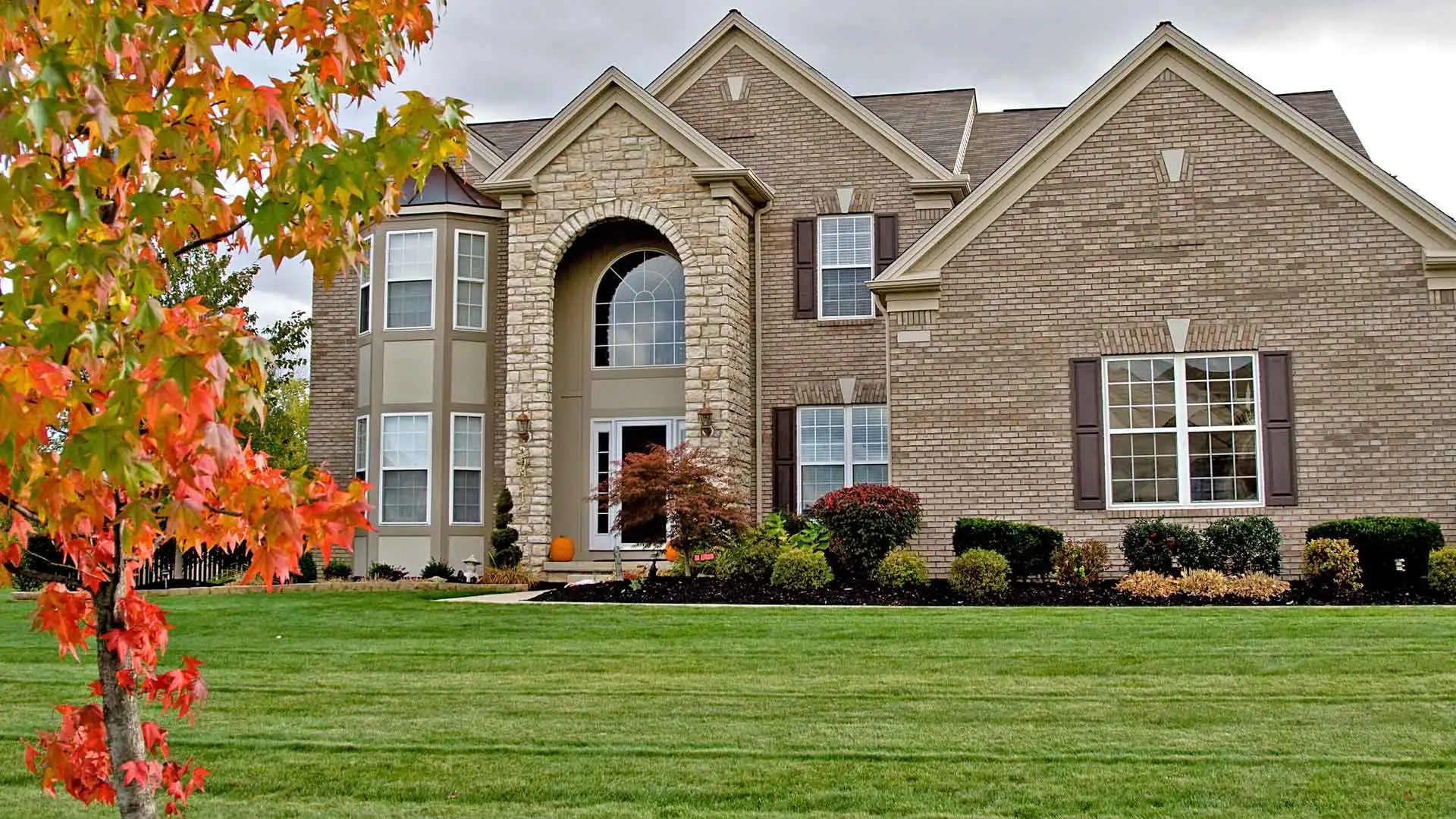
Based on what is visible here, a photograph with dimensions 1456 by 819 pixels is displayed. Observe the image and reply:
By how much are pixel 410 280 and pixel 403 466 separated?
2.93m

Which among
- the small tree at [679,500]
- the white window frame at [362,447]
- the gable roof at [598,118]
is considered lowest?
the small tree at [679,500]

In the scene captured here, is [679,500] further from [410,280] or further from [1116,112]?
[410,280]

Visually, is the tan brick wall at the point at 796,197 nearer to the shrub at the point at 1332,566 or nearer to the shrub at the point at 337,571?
the shrub at the point at 337,571

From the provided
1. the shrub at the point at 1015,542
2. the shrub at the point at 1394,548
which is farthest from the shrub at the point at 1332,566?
the shrub at the point at 1015,542

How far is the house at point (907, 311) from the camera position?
15.9m

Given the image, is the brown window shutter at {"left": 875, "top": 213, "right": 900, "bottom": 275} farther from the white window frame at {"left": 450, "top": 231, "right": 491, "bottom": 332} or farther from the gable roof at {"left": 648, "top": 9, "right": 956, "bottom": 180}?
the white window frame at {"left": 450, "top": 231, "right": 491, "bottom": 332}

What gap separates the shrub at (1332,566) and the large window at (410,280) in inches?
525

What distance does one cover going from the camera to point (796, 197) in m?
22.0

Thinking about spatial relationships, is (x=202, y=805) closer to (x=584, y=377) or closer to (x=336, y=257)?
(x=336, y=257)

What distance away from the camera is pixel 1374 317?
622 inches

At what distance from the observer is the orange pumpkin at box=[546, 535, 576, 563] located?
21422 mm

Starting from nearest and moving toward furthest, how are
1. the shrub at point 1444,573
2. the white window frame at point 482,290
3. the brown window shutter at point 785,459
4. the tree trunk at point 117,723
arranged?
the tree trunk at point 117,723 < the shrub at point 1444,573 < the brown window shutter at point 785,459 < the white window frame at point 482,290

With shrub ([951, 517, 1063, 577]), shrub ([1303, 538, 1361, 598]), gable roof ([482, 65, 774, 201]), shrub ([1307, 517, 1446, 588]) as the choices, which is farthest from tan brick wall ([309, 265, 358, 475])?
shrub ([1307, 517, 1446, 588])

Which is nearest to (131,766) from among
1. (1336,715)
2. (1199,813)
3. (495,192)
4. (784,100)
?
(1199,813)
